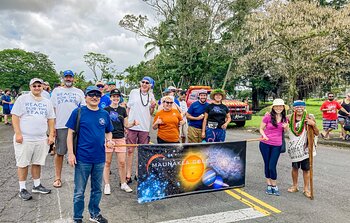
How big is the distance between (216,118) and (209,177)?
1534 mm

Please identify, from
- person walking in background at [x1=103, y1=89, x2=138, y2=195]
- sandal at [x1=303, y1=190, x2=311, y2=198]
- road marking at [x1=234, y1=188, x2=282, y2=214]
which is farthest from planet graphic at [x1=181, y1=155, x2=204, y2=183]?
sandal at [x1=303, y1=190, x2=311, y2=198]

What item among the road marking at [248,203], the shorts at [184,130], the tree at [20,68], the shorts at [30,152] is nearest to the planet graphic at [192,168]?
the road marking at [248,203]

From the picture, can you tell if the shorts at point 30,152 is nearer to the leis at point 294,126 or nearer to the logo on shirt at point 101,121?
the logo on shirt at point 101,121

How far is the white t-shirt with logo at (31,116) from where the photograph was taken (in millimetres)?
4473

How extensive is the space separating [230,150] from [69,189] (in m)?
3.05

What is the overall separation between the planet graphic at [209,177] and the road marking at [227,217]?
0.58 m

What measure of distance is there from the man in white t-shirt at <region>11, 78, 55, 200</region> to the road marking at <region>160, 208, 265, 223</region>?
2629 mm

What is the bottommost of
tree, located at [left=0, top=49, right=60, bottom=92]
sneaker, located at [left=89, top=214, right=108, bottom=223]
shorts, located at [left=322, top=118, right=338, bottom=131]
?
sneaker, located at [left=89, top=214, right=108, bottom=223]

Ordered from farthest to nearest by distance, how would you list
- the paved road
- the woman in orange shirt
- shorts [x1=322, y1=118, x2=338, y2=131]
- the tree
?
the tree < shorts [x1=322, y1=118, x2=338, y2=131] < the woman in orange shirt < the paved road

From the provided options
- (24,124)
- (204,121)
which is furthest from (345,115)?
(24,124)

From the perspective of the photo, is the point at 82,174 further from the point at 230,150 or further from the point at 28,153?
the point at 230,150

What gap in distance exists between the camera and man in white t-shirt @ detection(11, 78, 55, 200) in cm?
446

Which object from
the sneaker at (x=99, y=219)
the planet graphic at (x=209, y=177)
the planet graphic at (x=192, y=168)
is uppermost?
the planet graphic at (x=192, y=168)

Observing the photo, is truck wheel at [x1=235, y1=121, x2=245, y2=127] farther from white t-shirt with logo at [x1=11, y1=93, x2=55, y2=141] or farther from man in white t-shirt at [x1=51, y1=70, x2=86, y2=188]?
white t-shirt with logo at [x1=11, y1=93, x2=55, y2=141]
